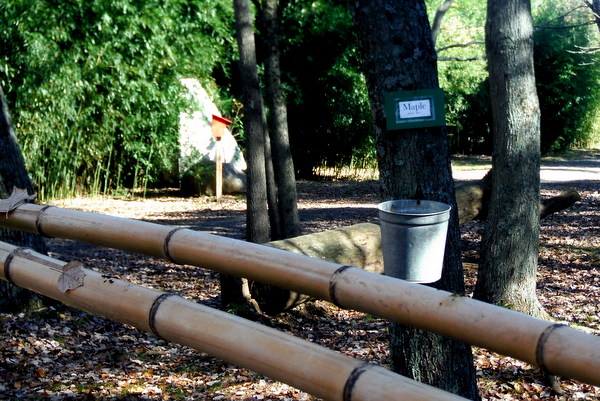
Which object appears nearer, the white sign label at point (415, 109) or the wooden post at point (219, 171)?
the white sign label at point (415, 109)

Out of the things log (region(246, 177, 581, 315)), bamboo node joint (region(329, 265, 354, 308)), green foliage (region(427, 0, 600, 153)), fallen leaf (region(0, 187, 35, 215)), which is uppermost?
green foliage (region(427, 0, 600, 153))

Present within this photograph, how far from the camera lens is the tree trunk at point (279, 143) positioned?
8195 mm

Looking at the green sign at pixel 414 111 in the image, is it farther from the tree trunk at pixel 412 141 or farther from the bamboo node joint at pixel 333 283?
the bamboo node joint at pixel 333 283

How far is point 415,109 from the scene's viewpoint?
330 cm

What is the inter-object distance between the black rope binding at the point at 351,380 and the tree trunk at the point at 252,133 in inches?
202

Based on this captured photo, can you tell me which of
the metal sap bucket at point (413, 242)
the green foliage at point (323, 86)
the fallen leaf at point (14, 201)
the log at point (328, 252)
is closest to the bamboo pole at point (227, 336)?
the fallen leaf at point (14, 201)

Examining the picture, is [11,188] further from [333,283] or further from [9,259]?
[333,283]

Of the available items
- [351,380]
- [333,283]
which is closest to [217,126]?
[333,283]

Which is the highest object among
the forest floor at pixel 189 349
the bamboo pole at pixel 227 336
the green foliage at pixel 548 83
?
the green foliage at pixel 548 83

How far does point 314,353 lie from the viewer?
2.25m

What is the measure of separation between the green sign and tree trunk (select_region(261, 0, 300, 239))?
16.0 feet

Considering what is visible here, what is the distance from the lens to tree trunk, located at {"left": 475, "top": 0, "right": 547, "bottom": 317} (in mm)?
5914

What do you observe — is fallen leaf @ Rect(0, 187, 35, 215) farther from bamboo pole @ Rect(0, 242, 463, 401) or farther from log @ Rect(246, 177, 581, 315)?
log @ Rect(246, 177, 581, 315)

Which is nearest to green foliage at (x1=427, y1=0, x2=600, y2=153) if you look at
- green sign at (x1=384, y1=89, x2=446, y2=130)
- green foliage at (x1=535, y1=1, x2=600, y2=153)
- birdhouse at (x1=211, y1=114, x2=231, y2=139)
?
green foliage at (x1=535, y1=1, x2=600, y2=153)
